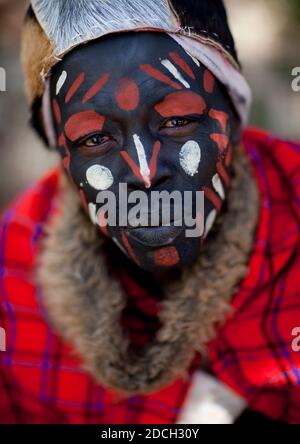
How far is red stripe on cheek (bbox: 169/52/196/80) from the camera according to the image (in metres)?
1.38

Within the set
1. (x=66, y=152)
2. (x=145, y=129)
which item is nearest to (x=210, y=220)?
(x=145, y=129)

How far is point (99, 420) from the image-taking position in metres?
1.71

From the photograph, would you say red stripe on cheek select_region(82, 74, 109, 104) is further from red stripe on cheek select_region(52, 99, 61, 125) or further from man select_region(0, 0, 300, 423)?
red stripe on cheek select_region(52, 99, 61, 125)

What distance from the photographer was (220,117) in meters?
1.46

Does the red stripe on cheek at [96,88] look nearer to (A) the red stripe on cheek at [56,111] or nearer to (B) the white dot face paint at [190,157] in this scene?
(A) the red stripe on cheek at [56,111]

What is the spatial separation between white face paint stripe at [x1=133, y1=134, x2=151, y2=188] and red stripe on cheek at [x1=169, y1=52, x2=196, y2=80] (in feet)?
0.61

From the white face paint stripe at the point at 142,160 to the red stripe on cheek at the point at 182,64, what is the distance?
185 mm

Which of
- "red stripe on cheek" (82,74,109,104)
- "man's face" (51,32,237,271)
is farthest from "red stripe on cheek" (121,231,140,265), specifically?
"red stripe on cheek" (82,74,109,104)

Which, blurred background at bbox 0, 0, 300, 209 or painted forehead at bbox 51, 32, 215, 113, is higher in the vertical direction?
painted forehead at bbox 51, 32, 215, 113

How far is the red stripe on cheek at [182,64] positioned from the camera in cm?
138

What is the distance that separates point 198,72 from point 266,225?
43 centimetres

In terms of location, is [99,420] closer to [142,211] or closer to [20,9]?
[142,211]

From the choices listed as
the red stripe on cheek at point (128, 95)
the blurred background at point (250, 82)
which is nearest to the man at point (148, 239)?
the red stripe on cheek at point (128, 95)
